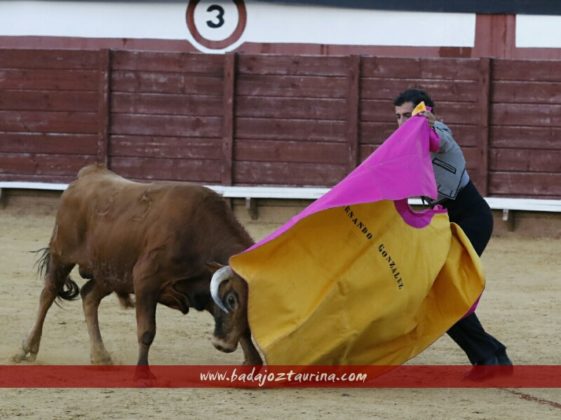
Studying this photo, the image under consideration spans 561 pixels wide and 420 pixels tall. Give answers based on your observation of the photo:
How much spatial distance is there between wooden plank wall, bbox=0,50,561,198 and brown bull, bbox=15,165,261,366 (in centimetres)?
588

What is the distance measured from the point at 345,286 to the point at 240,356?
1.05 metres

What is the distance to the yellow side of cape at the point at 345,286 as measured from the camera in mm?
5047

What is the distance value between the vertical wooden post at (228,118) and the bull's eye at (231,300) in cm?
691

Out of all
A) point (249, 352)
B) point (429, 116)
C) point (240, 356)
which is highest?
point (429, 116)

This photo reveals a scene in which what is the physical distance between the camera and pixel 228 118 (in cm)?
1202

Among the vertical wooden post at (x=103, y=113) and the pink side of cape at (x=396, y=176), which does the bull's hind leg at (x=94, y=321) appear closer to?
the pink side of cape at (x=396, y=176)

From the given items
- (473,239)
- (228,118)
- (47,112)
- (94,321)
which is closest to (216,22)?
(228,118)

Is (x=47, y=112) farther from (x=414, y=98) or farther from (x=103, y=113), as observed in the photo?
(x=414, y=98)

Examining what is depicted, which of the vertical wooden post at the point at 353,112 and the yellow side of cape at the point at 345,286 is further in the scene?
the vertical wooden post at the point at 353,112

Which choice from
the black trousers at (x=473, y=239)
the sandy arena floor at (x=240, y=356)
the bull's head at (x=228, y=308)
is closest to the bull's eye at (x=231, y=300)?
the bull's head at (x=228, y=308)

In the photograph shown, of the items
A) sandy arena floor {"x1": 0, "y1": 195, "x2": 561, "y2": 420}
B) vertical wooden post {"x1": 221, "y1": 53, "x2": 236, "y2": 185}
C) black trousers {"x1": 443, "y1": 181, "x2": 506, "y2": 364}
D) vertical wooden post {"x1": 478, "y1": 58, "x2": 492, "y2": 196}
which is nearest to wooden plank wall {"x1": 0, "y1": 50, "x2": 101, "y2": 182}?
vertical wooden post {"x1": 221, "y1": 53, "x2": 236, "y2": 185}

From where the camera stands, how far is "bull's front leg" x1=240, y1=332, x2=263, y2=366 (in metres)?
5.24

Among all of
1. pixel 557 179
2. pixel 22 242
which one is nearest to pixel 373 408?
pixel 22 242

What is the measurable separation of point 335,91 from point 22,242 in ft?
10.1
